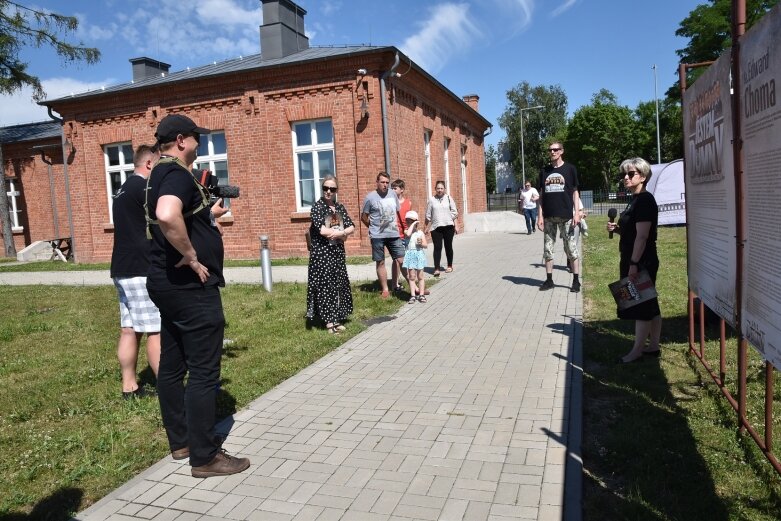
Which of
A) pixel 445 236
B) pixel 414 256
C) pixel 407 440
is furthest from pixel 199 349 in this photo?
pixel 445 236

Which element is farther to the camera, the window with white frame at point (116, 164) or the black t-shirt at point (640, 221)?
the window with white frame at point (116, 164)

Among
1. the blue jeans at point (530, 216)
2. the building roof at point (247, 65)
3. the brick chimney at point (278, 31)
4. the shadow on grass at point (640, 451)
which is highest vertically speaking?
the brick chimney at point (278, 31)

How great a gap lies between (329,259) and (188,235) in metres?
3.80

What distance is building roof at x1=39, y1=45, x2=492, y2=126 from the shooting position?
1585 cm

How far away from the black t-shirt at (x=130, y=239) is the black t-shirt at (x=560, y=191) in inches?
244

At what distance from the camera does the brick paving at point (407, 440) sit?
3367 millimetres

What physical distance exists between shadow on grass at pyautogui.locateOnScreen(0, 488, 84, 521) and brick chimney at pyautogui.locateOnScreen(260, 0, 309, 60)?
15.9 metres

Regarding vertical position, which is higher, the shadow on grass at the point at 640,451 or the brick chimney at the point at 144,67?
the brick chimney at the point at 144,67

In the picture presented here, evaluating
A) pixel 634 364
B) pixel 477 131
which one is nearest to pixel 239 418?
pixel 634 364

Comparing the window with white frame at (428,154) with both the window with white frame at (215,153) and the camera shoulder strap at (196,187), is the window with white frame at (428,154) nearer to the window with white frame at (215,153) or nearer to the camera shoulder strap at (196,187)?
the window with white frame at (215,153)

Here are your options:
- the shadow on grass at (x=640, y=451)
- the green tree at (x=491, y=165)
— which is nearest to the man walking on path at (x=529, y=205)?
the shadow on grass at (x=640, y=451)

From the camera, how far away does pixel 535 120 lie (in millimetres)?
73938

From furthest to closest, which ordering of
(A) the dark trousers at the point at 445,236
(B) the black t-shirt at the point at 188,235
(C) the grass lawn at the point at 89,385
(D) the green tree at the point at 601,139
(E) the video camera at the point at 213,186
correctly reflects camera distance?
1. (D) the green tree at the point at 601,139
2. (A) the dark trousers at the point at 445,236
3. (E) the video camera at the point at 213,186
4. (C) the grass lawn at the point at 89,385
5. (B) the black t-shirt at the point at 188,235

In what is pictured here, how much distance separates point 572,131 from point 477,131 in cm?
4751
